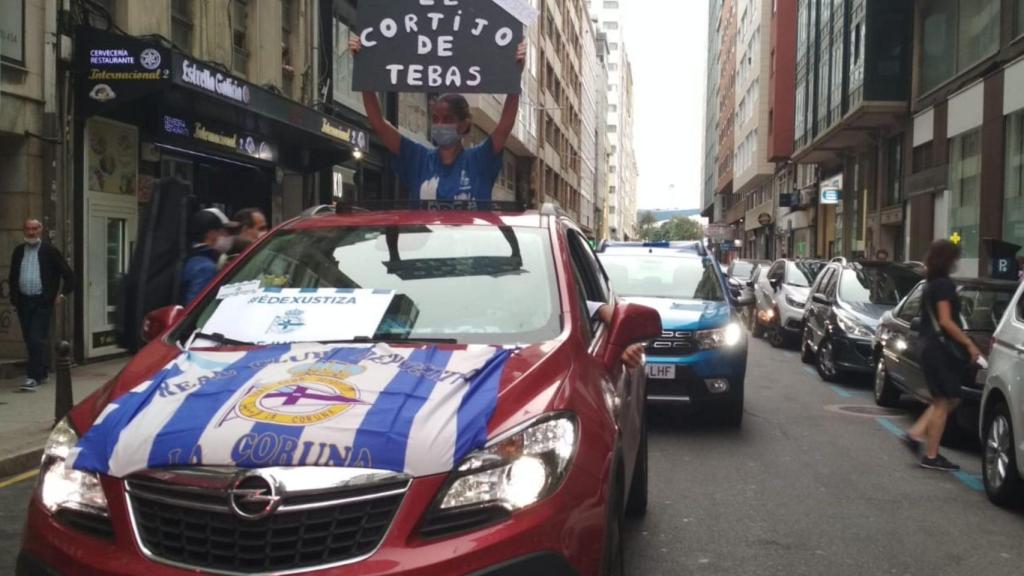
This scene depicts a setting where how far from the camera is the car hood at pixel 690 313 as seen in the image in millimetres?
8523

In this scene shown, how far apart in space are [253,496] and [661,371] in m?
6.18

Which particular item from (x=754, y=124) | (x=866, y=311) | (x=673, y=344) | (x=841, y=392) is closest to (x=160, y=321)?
(x=673, y=344)

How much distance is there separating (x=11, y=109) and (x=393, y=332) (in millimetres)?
9891

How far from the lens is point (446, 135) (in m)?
6.28

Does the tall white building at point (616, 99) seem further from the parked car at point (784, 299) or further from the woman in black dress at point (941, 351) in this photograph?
the woman in black dress at point (941, 351)

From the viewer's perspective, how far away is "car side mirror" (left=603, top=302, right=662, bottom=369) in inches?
149

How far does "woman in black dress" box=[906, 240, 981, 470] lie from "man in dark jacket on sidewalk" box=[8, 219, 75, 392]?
8.79 metres

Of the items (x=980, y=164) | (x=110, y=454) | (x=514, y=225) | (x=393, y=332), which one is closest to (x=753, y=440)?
(x=514, y=225)

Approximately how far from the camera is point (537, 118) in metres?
51.2

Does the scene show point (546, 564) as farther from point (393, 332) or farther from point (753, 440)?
point (753, 440)

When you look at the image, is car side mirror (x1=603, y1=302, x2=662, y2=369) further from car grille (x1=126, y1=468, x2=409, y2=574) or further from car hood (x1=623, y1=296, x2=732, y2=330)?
car hood (x1=623, y1=296, x2=732, y2=330)

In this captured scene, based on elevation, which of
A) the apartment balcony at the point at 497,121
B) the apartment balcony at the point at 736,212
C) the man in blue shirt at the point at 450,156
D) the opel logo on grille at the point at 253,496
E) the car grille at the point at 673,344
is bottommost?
the car grille at the point at 673,344

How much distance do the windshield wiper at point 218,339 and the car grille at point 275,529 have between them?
3.17 feet

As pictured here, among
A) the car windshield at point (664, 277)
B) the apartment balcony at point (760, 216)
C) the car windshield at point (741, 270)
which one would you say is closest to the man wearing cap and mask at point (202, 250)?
the car windshield at point (664, 277)
